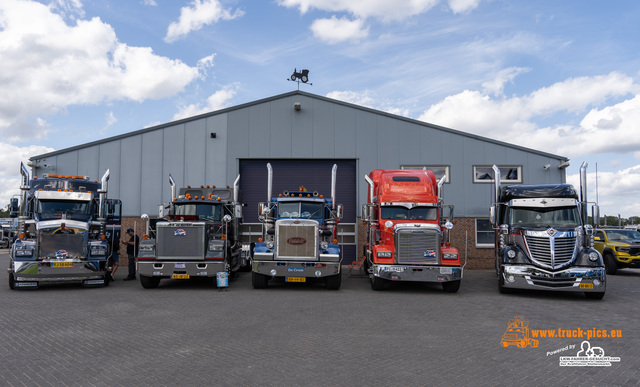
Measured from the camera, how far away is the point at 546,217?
1326cm

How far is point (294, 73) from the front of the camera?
22.5 metres

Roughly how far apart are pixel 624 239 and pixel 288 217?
1467 cm

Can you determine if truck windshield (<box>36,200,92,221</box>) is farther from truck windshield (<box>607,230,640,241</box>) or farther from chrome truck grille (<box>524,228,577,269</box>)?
truck windshield (<box>607,230,640,241</box>)

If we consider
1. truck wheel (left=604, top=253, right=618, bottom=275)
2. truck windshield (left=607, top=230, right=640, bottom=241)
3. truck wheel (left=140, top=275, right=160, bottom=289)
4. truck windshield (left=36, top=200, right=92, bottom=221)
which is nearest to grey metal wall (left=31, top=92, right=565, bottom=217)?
truck windshield (left=607, top=230, right=640, bottom=241)

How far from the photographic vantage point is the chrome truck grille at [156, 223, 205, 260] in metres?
13.4

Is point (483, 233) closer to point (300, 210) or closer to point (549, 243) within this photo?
point (549, 243)

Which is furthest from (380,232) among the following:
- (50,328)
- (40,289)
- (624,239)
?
(624,239)

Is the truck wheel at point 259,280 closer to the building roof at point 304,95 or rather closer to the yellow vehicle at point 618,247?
the building roof at point 304,95

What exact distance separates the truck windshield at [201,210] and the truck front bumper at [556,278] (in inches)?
344

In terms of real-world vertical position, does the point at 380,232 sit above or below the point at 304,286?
above

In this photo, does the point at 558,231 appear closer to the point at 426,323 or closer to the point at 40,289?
the point at 426,323

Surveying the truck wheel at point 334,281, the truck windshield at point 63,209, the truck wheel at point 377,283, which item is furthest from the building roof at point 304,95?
the truck wheel at point 334,281

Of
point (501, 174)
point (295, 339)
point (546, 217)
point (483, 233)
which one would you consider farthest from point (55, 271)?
point (501, 174)

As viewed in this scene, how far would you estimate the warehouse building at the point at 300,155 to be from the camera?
69.6 ft
